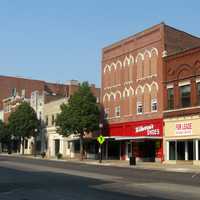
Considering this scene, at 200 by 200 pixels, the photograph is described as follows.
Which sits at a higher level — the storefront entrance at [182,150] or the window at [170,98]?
the window at [170,98]

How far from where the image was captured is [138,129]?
5641 cm

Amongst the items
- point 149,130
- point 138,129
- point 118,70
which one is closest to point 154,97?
point 149,130

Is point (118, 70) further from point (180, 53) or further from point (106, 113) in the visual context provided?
point (180, 53)

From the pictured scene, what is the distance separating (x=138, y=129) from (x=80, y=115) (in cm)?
765

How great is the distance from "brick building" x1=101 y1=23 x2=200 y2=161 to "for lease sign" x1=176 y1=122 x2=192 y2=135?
9.61ft

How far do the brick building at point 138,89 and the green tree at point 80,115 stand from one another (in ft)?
9.37

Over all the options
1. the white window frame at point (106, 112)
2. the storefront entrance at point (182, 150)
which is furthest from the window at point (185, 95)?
the white window frame at point (106, 112)

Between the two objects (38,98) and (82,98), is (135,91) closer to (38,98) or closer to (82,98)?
(82,98)

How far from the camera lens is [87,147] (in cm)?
6819

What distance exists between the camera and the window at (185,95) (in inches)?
1925

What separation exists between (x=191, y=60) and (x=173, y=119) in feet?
20.5

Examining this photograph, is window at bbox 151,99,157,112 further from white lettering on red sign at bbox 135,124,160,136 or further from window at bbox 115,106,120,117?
window at bbox 115,106,120,117

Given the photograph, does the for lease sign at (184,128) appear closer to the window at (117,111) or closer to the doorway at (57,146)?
the window at (117,111)

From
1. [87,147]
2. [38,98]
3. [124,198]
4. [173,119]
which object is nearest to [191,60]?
[173,119]
